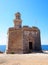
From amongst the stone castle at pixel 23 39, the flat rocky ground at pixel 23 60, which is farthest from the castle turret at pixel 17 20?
the flat rocky ground at pixel 23 60

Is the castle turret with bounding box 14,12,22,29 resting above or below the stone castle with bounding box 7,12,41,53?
above

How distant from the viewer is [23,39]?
2578 cm

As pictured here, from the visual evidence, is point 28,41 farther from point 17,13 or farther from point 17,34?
point 17,13

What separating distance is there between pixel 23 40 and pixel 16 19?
5.91m

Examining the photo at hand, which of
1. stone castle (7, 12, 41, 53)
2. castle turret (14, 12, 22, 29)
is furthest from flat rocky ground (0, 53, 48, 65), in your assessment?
castle turret (14, 12, 22, 29)

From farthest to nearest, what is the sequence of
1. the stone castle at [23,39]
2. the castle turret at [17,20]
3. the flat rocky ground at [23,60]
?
the castle turret at [17,20], the stone castle at [23,39], the flat rocky ground at [23,60]

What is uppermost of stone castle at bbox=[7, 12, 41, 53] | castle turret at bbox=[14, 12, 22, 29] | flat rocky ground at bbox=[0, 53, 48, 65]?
castle turret at bbox=[14, 12, 22, 29]

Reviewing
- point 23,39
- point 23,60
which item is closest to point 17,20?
point 23,39

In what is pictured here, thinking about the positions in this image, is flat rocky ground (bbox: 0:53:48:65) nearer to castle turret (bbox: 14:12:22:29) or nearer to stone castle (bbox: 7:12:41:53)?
stone castle (bbox: 7:12:41:53)

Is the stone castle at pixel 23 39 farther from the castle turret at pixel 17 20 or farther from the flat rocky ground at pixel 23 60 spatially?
the flat rocky ground at pixel 23 60

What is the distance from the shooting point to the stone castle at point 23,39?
2545cm

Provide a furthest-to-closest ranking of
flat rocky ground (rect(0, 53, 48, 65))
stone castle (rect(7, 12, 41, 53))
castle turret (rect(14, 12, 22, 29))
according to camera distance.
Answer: castle turret (rect(14, 12, 22, 29)), stone castle (rect(7, 12, 41, 53)), flat rocky ground (rect(0, 53, 48, 65))

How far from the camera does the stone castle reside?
83.5 feet

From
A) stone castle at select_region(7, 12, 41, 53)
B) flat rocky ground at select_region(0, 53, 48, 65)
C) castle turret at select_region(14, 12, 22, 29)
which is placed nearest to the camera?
flat rocky ground at select_region(0, 53, 48, 65)
